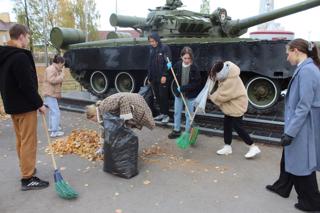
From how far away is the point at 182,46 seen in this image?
891cm

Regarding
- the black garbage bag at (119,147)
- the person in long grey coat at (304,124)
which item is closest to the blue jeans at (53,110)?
the black garbage bag at (119,147)

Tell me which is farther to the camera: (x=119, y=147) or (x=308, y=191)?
(x=119, y=147)

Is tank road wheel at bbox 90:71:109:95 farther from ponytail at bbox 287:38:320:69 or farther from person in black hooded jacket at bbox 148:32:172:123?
ponytail at bbox 287:38:320:69

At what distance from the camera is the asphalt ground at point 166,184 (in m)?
4.25

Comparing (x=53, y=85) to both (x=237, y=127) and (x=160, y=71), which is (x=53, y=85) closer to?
(x=160, y=71)

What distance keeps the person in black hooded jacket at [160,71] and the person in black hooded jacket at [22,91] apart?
349 centimetres

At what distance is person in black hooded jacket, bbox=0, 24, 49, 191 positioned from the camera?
4.30 meters

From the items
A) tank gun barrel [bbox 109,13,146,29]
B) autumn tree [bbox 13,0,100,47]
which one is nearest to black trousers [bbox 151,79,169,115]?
tank gun barrel [bbox 109,13,146,29]

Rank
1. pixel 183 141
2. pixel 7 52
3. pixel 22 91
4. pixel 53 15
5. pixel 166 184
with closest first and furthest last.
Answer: pixel 7 52
pixel 22 91
pixel 166 184
pixel 183 141
pixel 53 15

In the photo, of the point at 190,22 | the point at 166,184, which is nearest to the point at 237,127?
the point at 166,184

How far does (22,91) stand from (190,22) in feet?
20.1

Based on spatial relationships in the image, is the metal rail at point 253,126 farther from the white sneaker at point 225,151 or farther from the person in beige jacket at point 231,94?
the person in beige jacket at point 231,94

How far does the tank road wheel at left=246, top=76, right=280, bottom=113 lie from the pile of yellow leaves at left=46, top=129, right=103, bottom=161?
3656mm

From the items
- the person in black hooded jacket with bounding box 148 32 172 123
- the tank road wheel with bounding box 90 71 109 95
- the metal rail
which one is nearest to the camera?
the metal rail
